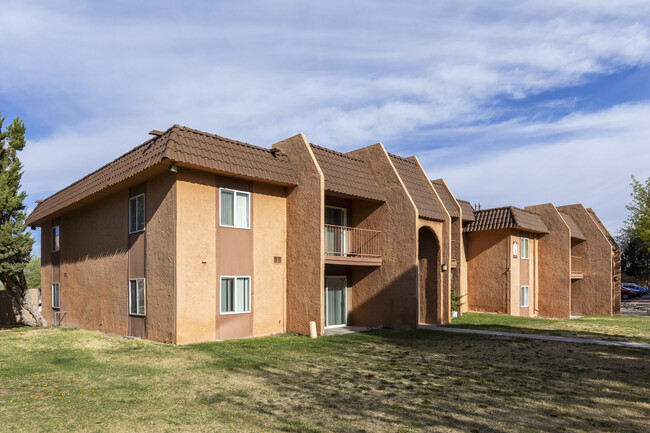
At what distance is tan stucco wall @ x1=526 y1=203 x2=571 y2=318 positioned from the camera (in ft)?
95.7

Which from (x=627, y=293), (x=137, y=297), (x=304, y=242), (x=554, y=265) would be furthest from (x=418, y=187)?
(x=627, y=293)

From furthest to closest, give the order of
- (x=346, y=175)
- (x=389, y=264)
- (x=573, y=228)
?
(x=573, y=228) < (x=389, y=264) < (x=346, y=175)

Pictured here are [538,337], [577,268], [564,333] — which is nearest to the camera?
[538,337]

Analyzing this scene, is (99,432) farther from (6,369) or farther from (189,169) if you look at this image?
(189,169)

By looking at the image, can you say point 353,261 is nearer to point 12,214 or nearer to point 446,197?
point 446,197

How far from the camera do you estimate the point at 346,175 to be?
18453 mm

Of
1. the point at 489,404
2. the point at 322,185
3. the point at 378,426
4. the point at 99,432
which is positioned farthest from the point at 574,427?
the point at 322,185

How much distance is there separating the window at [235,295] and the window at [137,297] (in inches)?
106

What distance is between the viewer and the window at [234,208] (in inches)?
621

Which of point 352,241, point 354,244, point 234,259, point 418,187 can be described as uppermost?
point 418,187

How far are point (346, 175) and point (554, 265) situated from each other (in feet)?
60.0

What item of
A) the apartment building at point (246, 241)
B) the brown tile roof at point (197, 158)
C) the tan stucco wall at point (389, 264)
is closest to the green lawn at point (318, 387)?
the apartment building at point (246, 241)

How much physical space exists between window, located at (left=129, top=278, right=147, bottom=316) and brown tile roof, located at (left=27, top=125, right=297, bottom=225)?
11.8 ft

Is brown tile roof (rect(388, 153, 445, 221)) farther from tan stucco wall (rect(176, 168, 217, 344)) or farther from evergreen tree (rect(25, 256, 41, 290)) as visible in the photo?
evergreen tree (rect(25, 256, 41, 290))
